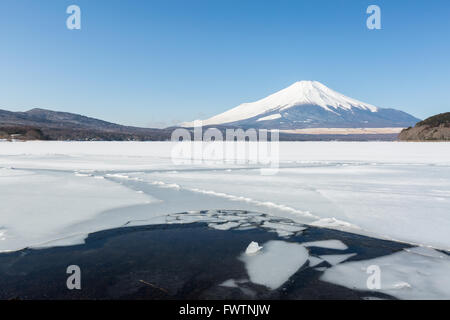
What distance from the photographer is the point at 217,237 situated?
573 centimetres

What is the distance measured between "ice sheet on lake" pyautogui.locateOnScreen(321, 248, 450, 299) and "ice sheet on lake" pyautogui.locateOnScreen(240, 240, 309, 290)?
0.47m

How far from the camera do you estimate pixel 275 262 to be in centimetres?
461

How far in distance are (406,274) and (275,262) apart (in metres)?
1.59

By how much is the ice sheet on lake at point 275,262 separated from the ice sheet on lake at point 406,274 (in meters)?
0.47

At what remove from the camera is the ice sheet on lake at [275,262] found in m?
4.09

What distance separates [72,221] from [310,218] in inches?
181

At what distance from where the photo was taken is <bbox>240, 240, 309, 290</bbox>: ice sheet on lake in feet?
13.4
